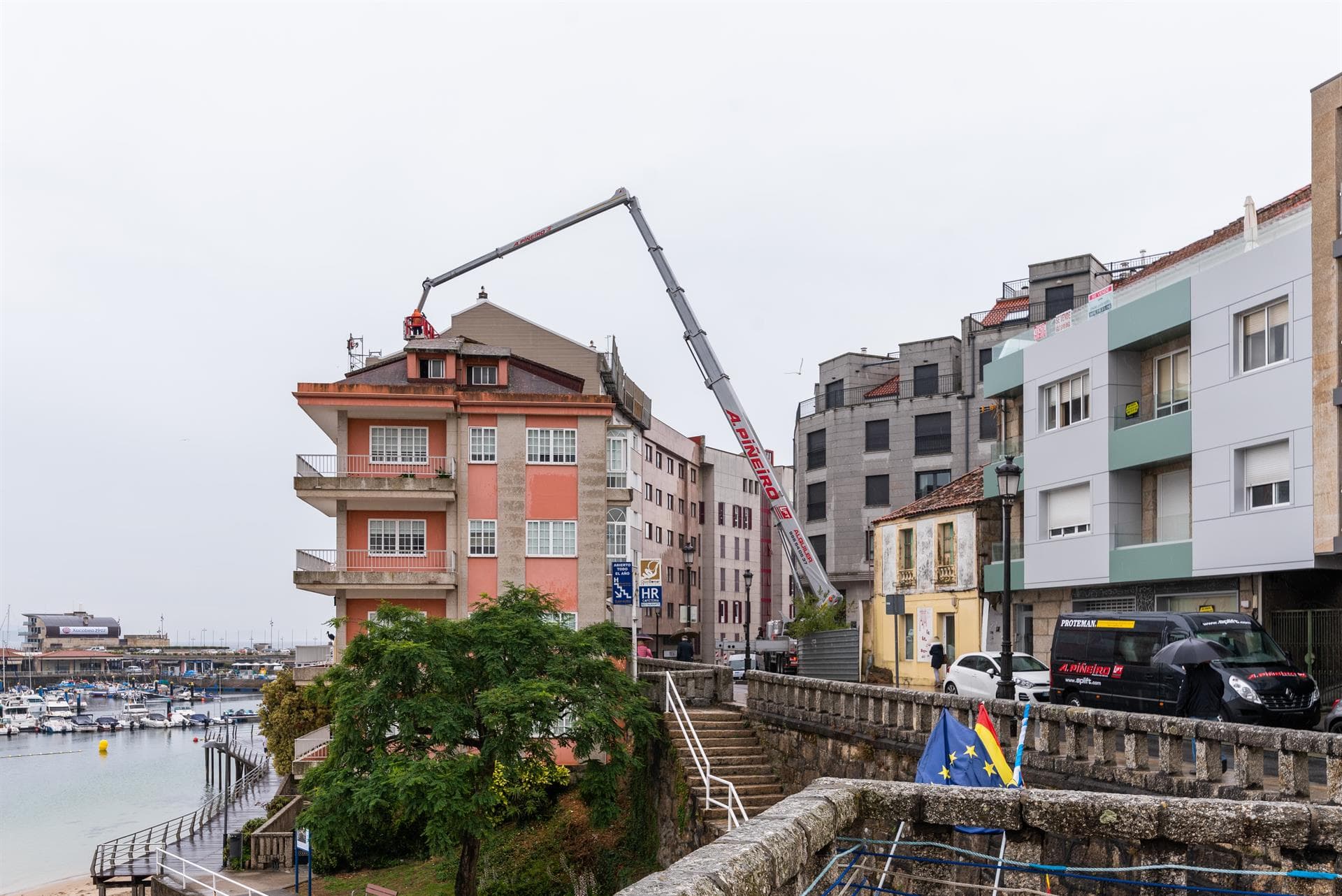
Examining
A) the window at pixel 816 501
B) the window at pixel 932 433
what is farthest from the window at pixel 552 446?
the window at pixel 816 501

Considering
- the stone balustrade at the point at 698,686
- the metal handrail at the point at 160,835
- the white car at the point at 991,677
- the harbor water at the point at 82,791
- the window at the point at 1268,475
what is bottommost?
the harbor water at the point at 82,791

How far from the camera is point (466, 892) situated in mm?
26172

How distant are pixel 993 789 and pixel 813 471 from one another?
6113 cm

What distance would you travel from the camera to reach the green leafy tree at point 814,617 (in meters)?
44.7

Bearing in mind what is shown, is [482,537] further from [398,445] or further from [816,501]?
[816,501]

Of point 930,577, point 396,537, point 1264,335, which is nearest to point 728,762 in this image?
point 1264,335

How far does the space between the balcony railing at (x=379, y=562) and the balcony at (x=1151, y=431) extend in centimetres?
2087

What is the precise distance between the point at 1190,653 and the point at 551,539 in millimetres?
24938

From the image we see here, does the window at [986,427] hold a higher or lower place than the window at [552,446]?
higher

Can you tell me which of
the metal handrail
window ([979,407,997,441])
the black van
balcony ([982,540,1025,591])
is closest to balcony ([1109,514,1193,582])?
balcony ([982,540,1025,591])

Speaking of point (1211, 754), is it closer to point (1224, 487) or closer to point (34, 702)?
point (1224, 487)

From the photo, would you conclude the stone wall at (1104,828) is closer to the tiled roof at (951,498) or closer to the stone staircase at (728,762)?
the stone staircase at (728,762)

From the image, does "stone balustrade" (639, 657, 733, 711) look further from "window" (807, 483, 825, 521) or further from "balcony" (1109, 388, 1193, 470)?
"window" (807, 483, 825, 521)

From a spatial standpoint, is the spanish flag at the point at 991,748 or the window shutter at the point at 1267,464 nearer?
the spanish flag at the point at 991,748
